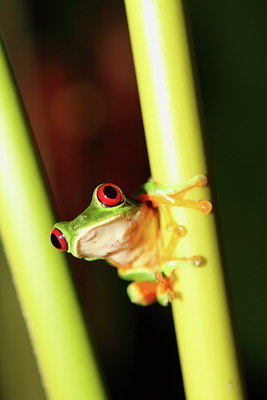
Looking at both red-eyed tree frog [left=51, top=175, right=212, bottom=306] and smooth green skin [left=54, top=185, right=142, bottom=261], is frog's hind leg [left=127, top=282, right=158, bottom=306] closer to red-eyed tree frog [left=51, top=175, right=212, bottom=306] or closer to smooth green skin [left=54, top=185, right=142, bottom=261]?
red-eyed tree frog [left=51, top=175, right=212, bottom=306]

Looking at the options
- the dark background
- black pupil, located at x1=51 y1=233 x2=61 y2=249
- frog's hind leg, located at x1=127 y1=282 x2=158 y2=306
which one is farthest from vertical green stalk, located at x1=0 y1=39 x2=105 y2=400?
the dark background

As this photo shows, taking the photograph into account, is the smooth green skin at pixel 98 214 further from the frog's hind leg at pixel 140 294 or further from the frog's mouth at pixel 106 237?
the frog's hind leg at pixel 140 294

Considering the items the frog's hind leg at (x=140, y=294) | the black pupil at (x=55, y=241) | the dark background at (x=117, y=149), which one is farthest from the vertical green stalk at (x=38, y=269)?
the dark background at (x=117, y=149)

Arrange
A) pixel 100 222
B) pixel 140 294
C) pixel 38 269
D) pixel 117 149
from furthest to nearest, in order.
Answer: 1. pixel 117 149
2. pixel 140 294
3. pixel 100 222
4. pixel 38 269

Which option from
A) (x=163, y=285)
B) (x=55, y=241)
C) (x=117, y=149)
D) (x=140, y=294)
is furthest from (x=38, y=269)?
(x=117, y=149)

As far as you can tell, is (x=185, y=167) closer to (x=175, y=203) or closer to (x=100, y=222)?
(x=175, y=203)

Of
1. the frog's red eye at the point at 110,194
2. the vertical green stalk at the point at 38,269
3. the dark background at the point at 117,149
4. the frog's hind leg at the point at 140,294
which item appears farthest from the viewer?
the dark background at the point at 117,149

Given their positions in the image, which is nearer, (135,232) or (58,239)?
(58,239)
